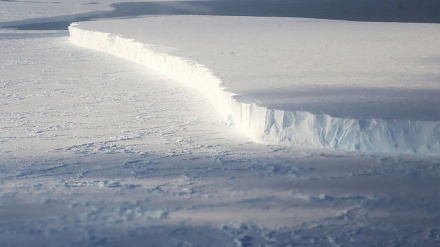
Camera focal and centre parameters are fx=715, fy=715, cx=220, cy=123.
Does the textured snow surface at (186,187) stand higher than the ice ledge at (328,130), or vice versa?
the ice ledge at (328,130)

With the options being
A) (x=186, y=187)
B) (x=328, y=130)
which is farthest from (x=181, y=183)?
(x=328, y=130)

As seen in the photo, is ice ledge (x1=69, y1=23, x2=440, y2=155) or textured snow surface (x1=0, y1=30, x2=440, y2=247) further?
ice ledge (x1=69, y1=23, x2=440, y2=155)

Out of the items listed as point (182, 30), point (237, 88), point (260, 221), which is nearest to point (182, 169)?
point (260, 221)

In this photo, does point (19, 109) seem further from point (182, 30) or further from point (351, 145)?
point (182, 30)

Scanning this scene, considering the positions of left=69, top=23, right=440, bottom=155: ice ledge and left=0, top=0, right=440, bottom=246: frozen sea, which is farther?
left=69, top=23, right=440, bottom=155: ice ledge

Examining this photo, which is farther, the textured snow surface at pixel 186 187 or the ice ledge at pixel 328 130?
the ice ledge at pixel 328 130

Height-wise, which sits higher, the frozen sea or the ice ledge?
the ice ledge

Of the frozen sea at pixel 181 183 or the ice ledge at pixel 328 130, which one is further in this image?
the ice ledge at pixel 328 130

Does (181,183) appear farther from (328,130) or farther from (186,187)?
(328,130)
